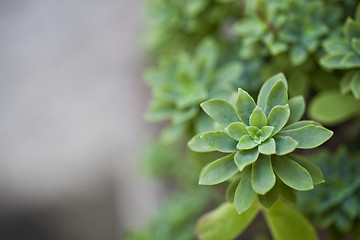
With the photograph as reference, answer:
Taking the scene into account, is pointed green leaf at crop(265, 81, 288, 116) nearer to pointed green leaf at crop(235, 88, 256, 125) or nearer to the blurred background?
pointed green leaf at crop(235, 88, 256, 125)

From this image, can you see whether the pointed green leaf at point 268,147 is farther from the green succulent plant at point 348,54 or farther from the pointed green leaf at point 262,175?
the green succulent plant at point 348,54

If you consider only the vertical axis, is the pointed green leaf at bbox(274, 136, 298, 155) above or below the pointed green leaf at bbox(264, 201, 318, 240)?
above

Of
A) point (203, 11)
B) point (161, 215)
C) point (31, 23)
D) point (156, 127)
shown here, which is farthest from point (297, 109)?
point (31, 23)

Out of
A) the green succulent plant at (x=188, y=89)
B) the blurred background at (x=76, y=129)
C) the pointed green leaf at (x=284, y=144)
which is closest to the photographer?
the pointed green leaf at (x=284, y=144)

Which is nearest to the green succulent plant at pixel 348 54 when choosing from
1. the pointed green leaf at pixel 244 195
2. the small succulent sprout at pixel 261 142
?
the small succulent sprout at pixel 261 142

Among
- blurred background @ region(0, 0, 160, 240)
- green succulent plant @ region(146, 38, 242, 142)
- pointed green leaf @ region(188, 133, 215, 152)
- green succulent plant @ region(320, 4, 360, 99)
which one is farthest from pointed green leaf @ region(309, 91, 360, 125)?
blurred background @ region(0, 0, 160, 240)
